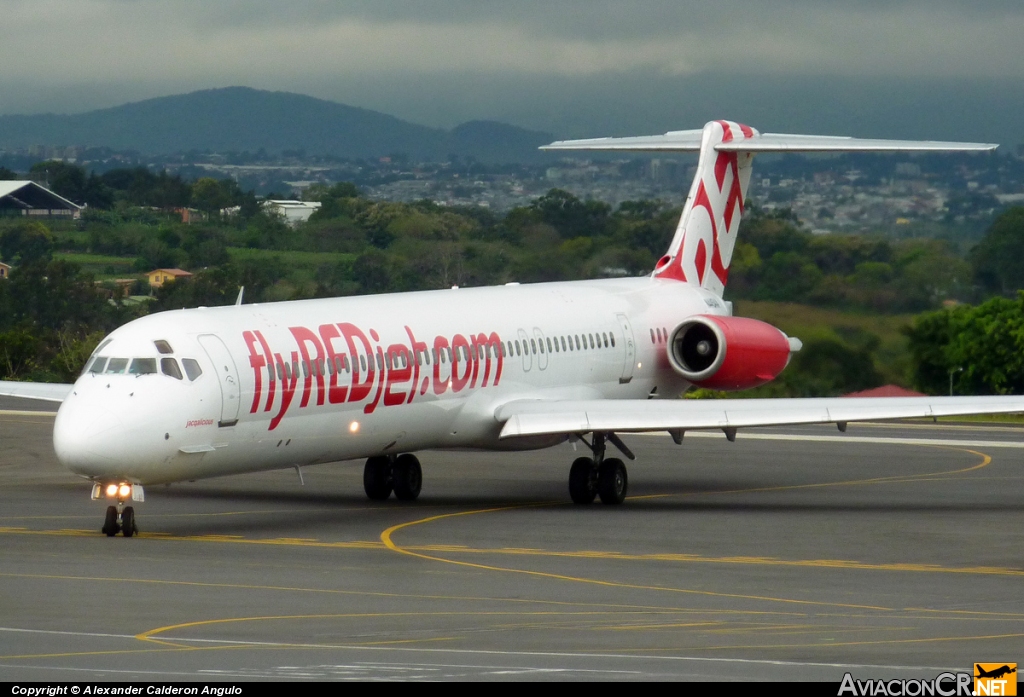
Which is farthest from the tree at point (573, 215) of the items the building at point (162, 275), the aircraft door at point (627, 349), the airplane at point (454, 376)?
the aircraft door at point (627, 349)

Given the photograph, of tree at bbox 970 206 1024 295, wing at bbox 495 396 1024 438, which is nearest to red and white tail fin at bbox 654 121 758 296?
wing at bbox 495 396 1024 438

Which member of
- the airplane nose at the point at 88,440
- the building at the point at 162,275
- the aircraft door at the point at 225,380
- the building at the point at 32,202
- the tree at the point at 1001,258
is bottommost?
the airplane nose at the point at 88,440

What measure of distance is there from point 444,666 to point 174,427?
1006 cm

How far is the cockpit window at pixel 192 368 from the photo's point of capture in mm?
24312

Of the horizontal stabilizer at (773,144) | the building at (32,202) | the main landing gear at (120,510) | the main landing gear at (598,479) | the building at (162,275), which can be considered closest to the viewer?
the main landing gear at (120,510)

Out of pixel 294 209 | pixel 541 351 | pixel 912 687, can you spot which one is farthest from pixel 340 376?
pixel 294 209

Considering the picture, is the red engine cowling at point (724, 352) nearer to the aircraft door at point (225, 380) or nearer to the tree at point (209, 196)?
the aircraft door at point (225, 380)

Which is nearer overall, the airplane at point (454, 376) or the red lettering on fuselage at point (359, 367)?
the airplane at point (454, 376)

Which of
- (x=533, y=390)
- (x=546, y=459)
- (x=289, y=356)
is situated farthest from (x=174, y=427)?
(x=546, y=459)

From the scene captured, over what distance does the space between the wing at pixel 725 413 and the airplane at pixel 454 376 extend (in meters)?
0.03

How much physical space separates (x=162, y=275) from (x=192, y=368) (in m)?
44.0

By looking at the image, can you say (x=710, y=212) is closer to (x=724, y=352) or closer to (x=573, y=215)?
(x=724, y=352)

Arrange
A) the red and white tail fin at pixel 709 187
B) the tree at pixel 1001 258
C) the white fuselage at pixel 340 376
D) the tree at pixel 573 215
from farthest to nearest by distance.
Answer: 1. the tree at pixel 573 215
2. the tree at pixel 1001 258
3. the red and white tail fin at pixel 709 187
4. the white fuselage at pixel 340 376

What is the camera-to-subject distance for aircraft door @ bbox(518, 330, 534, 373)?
101 feet
